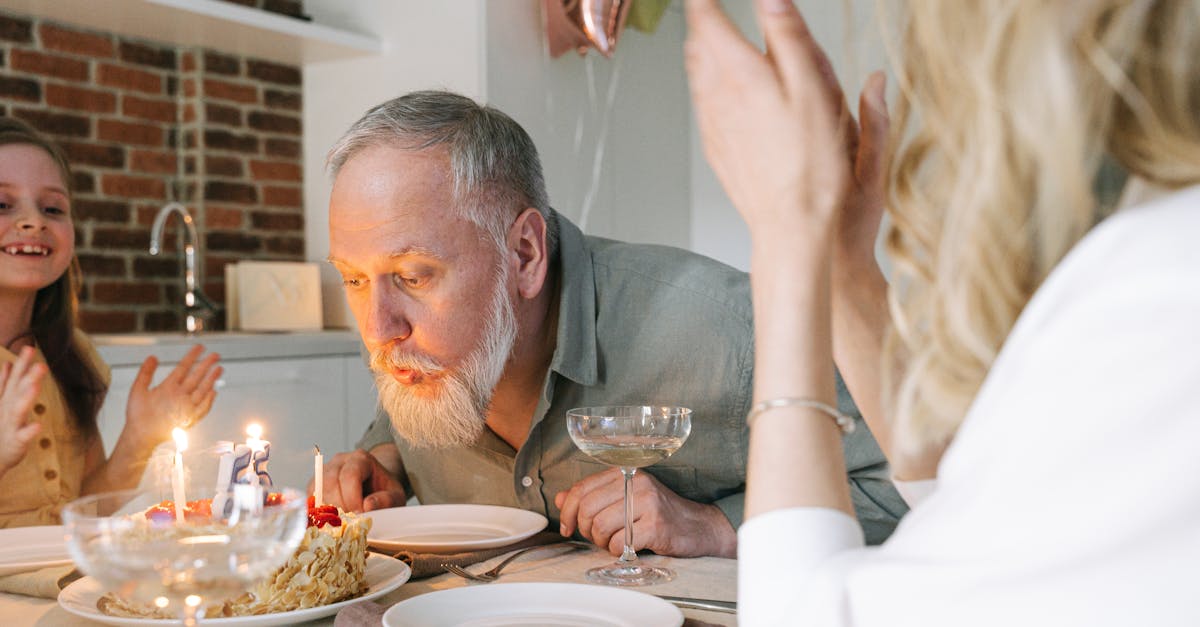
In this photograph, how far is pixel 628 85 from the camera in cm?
399

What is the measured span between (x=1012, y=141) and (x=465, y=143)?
1.14 metres

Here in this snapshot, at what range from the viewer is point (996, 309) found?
25.7 inches

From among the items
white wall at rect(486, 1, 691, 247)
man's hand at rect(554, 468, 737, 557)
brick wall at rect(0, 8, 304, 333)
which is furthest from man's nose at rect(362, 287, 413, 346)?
brick wall at rect(0, 8, 304, 333)

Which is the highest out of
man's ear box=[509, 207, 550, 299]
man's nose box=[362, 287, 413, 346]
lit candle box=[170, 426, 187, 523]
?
man's ear box=[509, 207, 550, 299]

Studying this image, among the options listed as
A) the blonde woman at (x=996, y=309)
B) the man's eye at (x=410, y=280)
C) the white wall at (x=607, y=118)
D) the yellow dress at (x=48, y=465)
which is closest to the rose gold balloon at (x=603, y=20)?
the white wall at (x=607, y=118)

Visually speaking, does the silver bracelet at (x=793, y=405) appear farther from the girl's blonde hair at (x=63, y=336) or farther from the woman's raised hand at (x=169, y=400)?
the girl's blonde hair at (x=63, y=336)

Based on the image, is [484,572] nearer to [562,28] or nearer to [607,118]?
[562,28]

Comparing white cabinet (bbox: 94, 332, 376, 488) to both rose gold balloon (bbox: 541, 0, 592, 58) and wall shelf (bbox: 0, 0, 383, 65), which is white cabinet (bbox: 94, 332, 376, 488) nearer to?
wall shelf (bbox: 0, 0, 383, 65)

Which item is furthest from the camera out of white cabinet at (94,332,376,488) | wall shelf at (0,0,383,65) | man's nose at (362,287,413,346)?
wall shelf at (0,0,383,65)

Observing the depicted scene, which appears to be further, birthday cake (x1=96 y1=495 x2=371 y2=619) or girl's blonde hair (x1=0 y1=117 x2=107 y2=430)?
girl's blonde hair (x1=0 y1=117 x2=107 y2=430)

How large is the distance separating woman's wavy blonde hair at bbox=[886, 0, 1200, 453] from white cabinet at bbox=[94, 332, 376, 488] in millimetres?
2367

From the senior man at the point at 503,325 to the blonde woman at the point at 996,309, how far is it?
30.0 inches

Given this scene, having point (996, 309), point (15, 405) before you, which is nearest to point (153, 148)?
point (15, 405)

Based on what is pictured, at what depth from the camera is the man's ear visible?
5.80 feet
